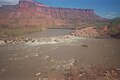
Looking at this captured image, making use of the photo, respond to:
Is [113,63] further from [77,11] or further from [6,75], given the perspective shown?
[77,11]

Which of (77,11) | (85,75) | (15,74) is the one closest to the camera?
(85,75)

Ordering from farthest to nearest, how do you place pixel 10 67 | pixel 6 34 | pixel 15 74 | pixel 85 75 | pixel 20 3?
pixel 20 3 → pixel 6 34 → pixel 10 67 → pixel 15 74 → pixel 85 75

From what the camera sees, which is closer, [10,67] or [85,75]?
[85,75]

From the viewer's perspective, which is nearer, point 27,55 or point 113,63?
point 113,63

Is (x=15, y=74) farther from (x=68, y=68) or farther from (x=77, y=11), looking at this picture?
(x=77, y=11)

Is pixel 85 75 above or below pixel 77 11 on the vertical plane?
below

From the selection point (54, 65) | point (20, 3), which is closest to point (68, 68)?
point (54, 65)

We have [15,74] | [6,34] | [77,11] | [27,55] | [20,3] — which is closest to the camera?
[15,74]

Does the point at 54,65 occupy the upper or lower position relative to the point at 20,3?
lower

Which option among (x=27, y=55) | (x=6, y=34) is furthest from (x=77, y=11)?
(x=27, y=55)
